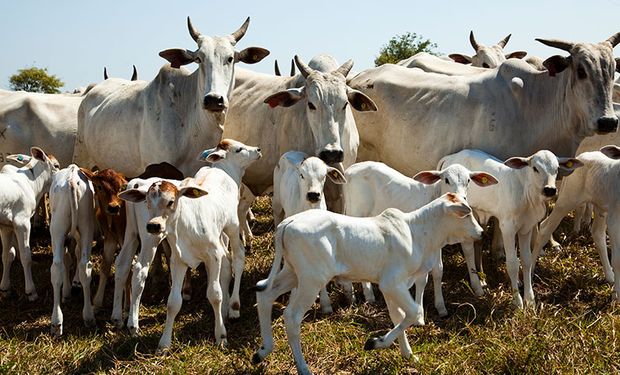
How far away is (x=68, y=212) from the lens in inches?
303

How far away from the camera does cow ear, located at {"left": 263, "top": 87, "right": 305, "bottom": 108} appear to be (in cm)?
902

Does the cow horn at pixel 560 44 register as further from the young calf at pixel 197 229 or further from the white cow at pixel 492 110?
the young calf at pixel 197 229

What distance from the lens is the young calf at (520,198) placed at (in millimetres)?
7621

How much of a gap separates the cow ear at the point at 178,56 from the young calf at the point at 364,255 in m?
3.69

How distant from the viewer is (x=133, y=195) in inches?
263

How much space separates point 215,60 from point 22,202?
8.44 ft

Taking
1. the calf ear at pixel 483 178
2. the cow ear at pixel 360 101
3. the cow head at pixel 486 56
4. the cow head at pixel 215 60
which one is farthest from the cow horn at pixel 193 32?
the cow head at pixel 486 56

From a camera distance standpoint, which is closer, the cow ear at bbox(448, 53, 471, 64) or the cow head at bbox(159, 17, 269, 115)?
the cow head at bbox(159, 17, 269, 115)

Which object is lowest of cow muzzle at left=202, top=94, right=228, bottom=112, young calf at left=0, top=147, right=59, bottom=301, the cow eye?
young calf at left=0, top=147, right=59, bottom=301

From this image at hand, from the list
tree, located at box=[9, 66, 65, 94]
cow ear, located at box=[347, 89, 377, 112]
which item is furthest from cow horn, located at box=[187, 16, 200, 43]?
tree, located at box=[9, 66, 65, 94]

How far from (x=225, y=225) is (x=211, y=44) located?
8.51 feet

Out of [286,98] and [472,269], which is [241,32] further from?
[472,269]

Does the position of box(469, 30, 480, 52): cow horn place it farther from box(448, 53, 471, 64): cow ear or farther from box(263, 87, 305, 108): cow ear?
box(263, 87, 305, 108): cow ear

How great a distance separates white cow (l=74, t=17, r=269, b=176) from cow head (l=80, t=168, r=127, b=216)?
4.46 feet
